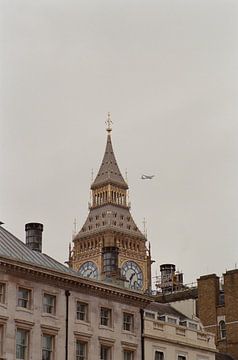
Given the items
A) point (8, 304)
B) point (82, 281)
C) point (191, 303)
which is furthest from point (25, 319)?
point (191, 303)

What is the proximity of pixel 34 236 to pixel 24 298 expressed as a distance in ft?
38.7

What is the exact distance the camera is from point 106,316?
224ft

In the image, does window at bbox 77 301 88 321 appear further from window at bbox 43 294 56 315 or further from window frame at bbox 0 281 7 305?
window frame at bbox 0 281 7 305

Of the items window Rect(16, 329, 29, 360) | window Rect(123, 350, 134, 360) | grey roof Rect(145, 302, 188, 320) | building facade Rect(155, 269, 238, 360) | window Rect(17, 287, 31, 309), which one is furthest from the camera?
building facade Rect(155, 269, 238, 360)


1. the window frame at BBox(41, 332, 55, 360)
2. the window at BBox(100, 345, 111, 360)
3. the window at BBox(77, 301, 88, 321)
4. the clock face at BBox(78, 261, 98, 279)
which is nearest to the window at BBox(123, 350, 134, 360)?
the window at BBox(100, 345, 111, 360)

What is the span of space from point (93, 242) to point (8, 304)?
453ft

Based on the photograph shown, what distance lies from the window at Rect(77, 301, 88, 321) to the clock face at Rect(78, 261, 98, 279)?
12201 centimetres

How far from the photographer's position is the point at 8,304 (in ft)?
199

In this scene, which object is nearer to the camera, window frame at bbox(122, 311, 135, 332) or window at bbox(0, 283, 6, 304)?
window at bbox(0, 283, 6, 304)

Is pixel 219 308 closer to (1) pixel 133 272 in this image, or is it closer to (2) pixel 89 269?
(2) pixel 89 269

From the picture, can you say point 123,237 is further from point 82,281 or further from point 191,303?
point 82,281

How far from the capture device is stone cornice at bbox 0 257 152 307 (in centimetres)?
6134

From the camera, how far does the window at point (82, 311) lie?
66113mm

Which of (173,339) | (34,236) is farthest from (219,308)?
(34,236)
